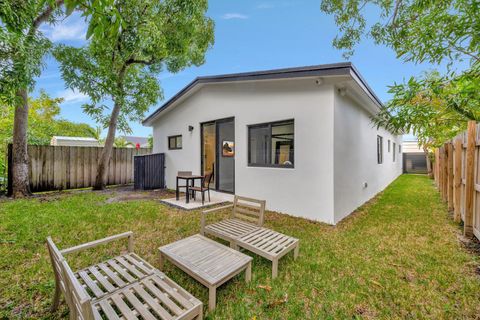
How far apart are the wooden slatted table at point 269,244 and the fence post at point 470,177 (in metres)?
3.37

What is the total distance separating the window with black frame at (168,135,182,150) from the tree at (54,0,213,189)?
161 centimetres

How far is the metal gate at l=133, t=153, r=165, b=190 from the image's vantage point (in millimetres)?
9070

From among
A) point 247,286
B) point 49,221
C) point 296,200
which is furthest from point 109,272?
point 296,200

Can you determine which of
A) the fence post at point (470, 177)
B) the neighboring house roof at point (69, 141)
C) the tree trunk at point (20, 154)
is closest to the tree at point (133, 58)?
the tree trunk at point (20, 154)

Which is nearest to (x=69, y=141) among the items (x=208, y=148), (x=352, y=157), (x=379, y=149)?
(x=208, y=148)

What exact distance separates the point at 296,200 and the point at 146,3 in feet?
26.5

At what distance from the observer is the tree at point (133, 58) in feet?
23.5

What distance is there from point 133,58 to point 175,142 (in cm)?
355

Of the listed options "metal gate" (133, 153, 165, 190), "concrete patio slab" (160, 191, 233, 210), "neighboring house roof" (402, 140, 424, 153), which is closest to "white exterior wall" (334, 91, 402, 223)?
"concrete patio slab" (160, 191, 233, 210)

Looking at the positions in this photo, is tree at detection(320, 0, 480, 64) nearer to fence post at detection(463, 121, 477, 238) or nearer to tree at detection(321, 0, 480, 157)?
tree at detection(321, 0, 480, 157)

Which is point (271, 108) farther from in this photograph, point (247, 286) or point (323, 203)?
point (247, 286)

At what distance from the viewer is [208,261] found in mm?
2551

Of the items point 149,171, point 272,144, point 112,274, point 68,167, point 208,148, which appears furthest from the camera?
point 149,171

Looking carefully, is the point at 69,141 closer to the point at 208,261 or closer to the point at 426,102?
the point at 208,261
